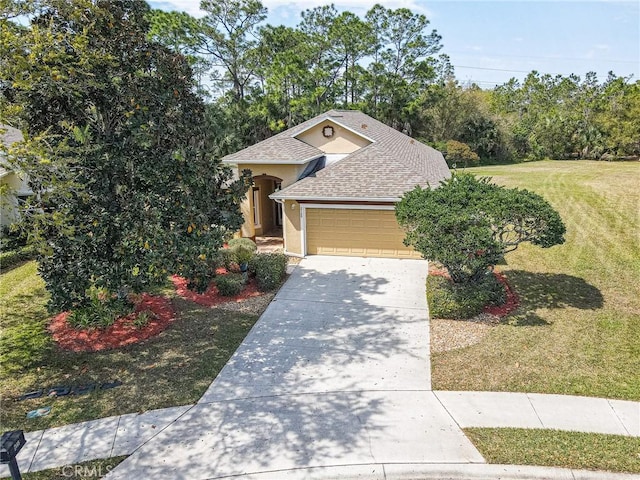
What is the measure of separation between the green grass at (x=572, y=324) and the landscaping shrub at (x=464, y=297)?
2.54ft

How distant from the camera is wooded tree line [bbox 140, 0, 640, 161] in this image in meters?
39.0

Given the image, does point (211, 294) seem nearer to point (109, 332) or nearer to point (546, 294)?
point (109, 332)

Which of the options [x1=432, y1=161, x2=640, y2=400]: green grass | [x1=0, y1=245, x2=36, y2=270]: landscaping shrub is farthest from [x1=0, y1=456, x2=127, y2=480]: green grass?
[x1=0, y1=245, x2=36, y2=270]: landscaping shrub

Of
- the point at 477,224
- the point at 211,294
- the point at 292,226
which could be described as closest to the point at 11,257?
the point at 211,294

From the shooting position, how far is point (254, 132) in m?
39.5

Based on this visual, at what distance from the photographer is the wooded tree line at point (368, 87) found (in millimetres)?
39000

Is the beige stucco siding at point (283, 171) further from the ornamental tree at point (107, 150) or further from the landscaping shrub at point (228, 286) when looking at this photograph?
the ornamental tree at point (107, 150)

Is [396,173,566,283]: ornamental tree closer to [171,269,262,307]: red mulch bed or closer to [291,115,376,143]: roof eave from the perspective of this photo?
[171,269,262,307]: red mulch bed

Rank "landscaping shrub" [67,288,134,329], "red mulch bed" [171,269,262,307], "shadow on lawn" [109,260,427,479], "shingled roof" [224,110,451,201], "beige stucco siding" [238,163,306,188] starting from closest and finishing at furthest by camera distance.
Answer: "shadow on lawn" [109,260,427,479] < "landscaping shrub" [67,288,134,329] < "red mulch bed" [171,269,262,307] < "shingled roof" [224,110,451,201] < "beige stucco siding" [238,163,306,188]

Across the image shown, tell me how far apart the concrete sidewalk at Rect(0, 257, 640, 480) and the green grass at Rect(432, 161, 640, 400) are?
54 cm

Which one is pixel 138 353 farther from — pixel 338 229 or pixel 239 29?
pixel 239 29

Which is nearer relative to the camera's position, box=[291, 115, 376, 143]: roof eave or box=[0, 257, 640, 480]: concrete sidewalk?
box=[0, 257, 640, 480]: concrete sidewalk

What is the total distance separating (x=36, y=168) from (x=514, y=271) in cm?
1454

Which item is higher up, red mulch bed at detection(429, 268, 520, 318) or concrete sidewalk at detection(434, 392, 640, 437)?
red mulch bed at detection(429, 268, 520, 318)
